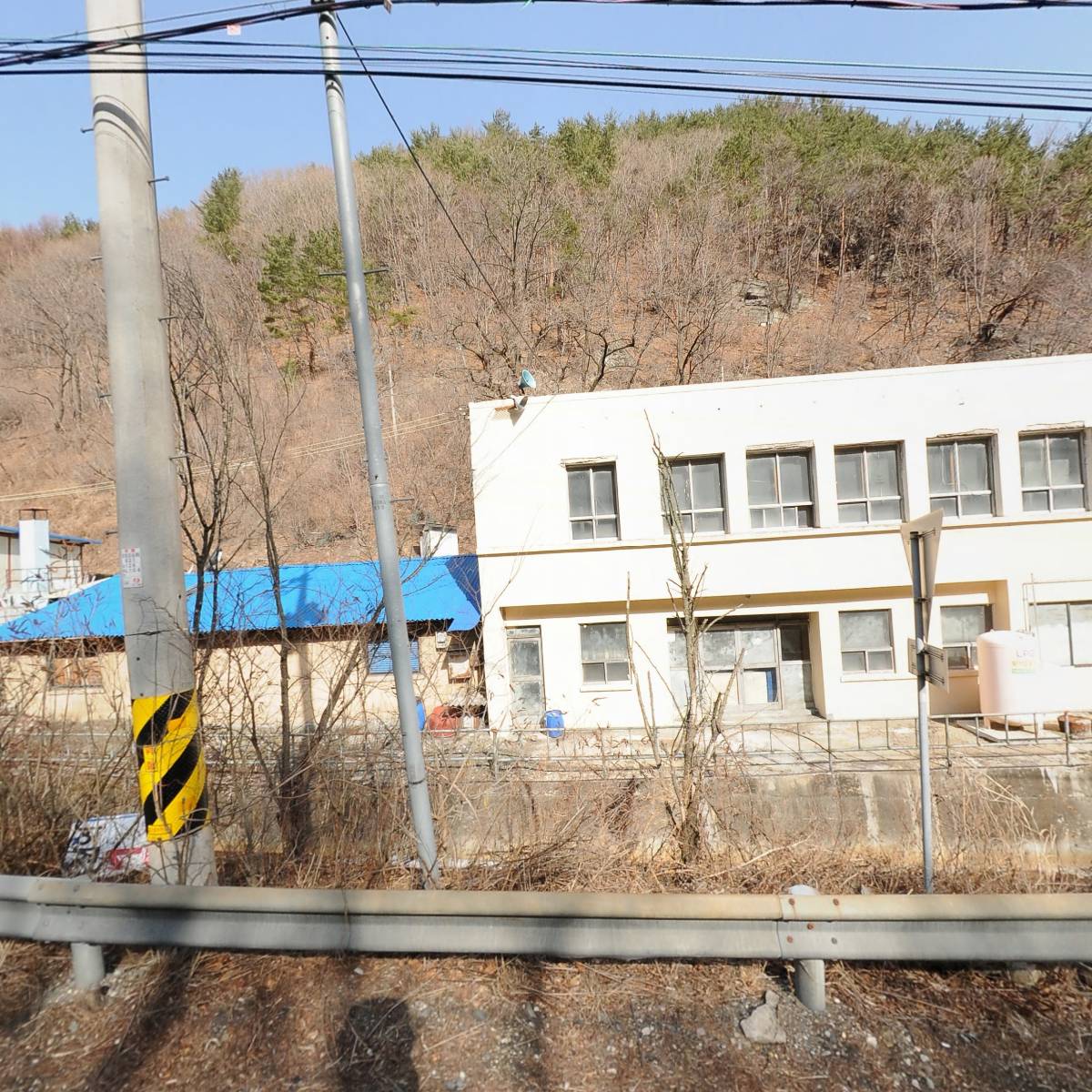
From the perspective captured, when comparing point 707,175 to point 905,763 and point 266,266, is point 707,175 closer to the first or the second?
point 266,266

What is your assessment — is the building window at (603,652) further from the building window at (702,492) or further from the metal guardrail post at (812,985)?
the metal guardrail post at (812,985)

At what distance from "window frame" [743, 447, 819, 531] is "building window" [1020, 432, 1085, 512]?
4500mm

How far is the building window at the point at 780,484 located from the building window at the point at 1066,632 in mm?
5259

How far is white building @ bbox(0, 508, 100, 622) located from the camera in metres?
20.6

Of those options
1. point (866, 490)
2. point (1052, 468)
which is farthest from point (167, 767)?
point (1052, 468)

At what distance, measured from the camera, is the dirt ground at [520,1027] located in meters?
2.50

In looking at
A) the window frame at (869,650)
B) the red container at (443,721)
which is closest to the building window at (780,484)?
the window frame at (869,650)

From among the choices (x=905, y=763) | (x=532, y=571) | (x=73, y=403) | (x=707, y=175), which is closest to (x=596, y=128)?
(x=707, y=175)

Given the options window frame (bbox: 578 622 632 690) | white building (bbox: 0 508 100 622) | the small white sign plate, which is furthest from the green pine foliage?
the small white sign plate

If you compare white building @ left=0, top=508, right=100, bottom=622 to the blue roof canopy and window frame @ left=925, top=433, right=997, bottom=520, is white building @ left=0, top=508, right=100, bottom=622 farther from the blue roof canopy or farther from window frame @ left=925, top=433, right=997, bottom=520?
window frame @ left=925, top=433, right=997, bottom=520

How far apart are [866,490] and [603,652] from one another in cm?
693

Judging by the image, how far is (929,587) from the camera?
480cm

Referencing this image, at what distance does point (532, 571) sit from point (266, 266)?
88.5 feet

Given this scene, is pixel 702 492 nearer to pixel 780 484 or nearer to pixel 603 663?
pixel 780 484
